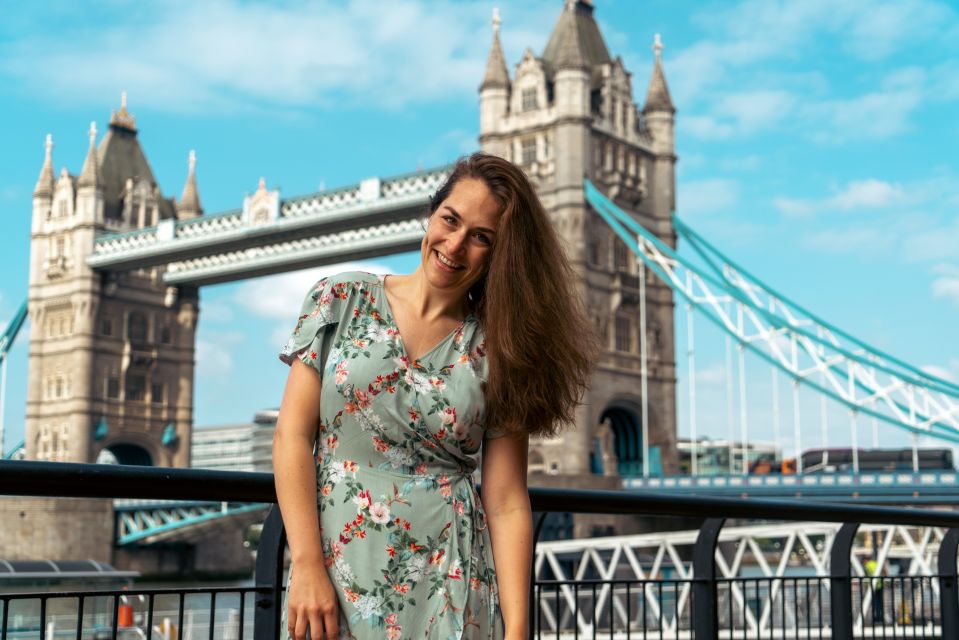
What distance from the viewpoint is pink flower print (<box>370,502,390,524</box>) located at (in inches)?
71.6

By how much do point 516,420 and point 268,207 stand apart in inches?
1313

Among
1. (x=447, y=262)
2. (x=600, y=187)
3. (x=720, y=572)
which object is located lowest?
(x=720, y=572)

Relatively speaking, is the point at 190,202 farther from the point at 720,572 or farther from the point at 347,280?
the point at 347,280

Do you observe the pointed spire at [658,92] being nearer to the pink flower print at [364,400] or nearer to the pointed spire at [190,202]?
the pointed spire at [190,202]

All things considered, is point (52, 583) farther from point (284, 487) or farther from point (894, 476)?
point (284, 487)

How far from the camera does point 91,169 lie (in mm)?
42438

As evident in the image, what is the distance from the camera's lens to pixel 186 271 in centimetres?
4056

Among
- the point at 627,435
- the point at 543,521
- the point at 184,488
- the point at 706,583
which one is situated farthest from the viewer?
the point at 627,435

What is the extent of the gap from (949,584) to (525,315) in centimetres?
299

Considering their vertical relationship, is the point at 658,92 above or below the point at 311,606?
above

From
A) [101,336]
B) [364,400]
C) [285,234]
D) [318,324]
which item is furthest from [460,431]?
[101,336]

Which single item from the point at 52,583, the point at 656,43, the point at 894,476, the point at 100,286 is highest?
the point at 656,43

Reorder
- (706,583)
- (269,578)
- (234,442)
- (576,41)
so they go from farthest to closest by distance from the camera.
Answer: (234,442)
(576,41)
(706,583)
(269,578)

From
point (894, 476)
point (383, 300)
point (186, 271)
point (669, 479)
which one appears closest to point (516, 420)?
point (383, 300)
